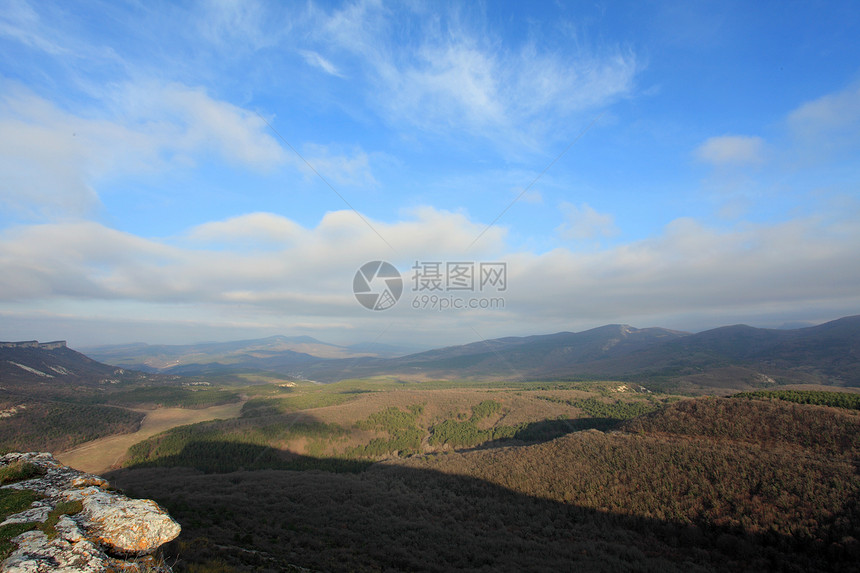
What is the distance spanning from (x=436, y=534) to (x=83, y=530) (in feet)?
82.9

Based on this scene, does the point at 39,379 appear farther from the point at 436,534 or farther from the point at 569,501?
the point at 569,501

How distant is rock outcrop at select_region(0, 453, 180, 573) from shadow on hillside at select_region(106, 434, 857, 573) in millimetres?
2715

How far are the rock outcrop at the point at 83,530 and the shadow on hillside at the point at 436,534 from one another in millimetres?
2715

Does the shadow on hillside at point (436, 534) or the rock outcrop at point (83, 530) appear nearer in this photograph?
the rock outcrop at point (83, 530)

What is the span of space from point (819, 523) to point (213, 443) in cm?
9847

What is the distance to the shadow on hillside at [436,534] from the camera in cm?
2191

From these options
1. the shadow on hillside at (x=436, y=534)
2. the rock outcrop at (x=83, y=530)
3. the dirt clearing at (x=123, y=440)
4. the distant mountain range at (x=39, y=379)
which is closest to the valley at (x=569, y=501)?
the shadow on hillside at (x=436, y=534)

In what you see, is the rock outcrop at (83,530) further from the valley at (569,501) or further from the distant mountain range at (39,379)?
the distant mountain range at (39,379)

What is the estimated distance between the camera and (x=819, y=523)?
79.7ft

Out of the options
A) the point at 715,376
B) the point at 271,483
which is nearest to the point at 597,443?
the point at 271,483

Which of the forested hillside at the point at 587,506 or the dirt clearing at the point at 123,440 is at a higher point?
the forested hillside at the point at 587,506

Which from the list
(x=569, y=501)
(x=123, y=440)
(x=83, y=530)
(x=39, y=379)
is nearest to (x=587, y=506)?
(x=569, y=501)

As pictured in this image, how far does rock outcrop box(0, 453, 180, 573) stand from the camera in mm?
9375

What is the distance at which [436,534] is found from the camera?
95.9 ft
